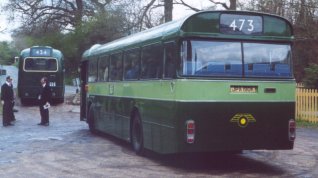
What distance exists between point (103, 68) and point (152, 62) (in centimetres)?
535

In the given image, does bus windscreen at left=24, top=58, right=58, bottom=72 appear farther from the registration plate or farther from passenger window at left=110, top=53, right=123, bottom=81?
the registration plate

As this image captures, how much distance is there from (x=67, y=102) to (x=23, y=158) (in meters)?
24.5

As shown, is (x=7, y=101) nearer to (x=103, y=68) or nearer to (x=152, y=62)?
(x=103, y=68)

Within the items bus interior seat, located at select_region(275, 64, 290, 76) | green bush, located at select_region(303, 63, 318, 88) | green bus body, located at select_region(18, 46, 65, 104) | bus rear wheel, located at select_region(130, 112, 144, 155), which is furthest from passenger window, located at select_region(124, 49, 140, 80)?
green bus body, located at select_region(18, 46, 65, 104)

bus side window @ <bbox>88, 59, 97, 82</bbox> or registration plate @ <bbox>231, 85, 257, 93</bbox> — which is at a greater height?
bus side window @ <bbox>88, 59, 97, 82</bbox>

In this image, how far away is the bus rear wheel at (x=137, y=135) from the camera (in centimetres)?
1352

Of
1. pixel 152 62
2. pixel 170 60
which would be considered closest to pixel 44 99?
pixel 152 62

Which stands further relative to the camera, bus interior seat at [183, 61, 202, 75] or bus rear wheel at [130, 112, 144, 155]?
bus rear wheel at [130, 112, 144, 155]

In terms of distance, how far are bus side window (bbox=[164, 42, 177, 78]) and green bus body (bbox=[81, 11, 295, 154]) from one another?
0.07 ft

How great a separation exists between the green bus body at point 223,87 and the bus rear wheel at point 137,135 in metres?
1.17

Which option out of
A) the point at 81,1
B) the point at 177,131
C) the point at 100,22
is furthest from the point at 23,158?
the point at 81,1

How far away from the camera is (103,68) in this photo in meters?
17.9

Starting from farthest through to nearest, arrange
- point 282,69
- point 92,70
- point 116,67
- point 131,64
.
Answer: point 92,70 → point 116,67 → point 131,64 → point 282,69

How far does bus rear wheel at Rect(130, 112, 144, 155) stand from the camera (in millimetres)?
13519
